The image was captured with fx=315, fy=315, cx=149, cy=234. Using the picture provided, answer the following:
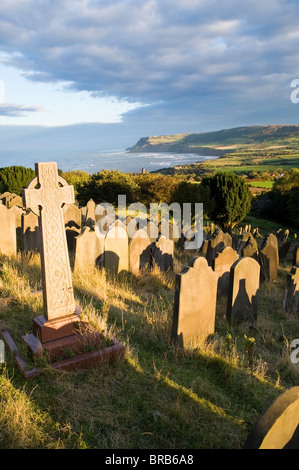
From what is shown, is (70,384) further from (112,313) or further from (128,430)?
(112,313)

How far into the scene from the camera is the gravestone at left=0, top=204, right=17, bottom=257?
28.1 feet

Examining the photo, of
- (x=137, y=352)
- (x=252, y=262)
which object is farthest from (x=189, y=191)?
(x=137, y=352)

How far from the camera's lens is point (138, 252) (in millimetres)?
8898

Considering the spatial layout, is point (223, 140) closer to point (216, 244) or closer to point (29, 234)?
point (216, 244)

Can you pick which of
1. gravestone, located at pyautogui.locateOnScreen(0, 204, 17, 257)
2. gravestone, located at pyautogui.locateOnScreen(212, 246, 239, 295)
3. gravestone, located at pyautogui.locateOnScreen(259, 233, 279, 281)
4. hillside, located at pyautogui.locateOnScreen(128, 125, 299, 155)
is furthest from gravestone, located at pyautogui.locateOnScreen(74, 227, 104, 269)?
hillside, located at pyautogui.locateOnScreen(128, 125, 299, 155)

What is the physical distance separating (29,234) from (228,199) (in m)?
24.5

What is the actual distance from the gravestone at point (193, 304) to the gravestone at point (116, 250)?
3.49 metres

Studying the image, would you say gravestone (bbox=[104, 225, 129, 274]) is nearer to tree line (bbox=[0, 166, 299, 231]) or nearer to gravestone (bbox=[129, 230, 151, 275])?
gravestone (bbox=[129, 230, 151, 275])

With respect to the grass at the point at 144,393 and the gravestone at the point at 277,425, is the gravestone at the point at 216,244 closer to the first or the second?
the grass at the point at 144,393

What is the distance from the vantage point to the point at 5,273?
22.1 ft

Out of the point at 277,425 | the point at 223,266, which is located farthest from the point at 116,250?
the point at 277,425

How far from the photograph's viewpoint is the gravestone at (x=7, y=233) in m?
8.55

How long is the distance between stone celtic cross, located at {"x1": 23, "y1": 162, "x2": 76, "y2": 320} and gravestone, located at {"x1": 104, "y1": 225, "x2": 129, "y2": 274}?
3799 mm
